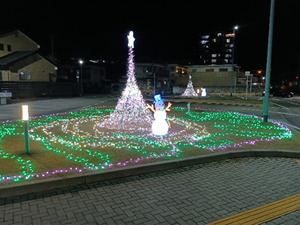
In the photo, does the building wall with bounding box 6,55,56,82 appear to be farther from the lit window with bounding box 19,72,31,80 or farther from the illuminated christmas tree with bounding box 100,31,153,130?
the illuminated christmas tree with bounding box 100,31,153,130

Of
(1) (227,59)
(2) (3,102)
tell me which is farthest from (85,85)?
(1) (227,59)

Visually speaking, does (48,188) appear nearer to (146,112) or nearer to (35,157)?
(35,157)

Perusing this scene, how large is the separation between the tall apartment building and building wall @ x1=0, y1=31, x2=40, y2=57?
74021 mm

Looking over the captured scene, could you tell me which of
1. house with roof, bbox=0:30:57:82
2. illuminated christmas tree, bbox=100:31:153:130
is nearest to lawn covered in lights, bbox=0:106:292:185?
illuminated christmas tree, bbox=100:31:153:130

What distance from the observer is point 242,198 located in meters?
4.46

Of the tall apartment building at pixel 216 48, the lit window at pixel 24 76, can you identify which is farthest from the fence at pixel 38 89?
the tall apartment building at pixel 216 48

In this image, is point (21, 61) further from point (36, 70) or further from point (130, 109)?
point (130, 109)

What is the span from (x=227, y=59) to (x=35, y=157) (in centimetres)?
9905

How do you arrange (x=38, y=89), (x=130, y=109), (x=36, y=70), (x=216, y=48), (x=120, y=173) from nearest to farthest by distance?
(x=120, y=173) → (x=130, y=109) → (x=38, y=89) → (x=36, y=70) → (x=216, y=48)

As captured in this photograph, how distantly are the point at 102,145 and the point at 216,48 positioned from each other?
327 ft

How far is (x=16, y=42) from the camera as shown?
35.1 meters

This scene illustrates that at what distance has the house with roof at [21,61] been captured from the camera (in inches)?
1234

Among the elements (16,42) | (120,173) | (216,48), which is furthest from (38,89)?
(216,48)

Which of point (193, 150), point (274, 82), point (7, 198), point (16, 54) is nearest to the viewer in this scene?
point (7, 198)
